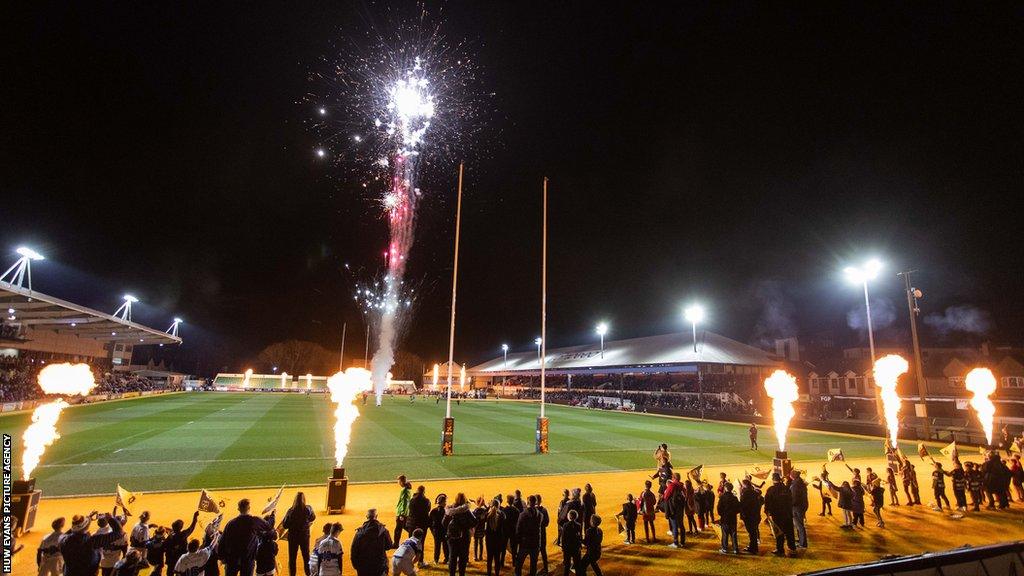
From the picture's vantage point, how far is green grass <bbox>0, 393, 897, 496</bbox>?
17828 mm

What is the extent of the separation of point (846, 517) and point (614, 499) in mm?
6083

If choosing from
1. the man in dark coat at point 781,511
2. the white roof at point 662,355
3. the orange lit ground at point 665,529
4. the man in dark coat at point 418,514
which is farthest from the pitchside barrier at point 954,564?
the white roof at point 662,355

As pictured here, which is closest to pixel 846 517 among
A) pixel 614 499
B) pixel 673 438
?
pixel 614 499

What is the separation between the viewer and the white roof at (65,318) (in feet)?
119

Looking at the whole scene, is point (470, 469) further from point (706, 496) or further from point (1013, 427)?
point (1013, 427)

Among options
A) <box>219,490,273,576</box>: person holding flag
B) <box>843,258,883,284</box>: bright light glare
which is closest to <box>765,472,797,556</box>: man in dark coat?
<box>219,490,273,576</box>: person holding flag

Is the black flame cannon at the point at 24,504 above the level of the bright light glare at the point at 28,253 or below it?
below

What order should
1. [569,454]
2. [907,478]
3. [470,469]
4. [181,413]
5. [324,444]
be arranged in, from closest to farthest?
[907,478]
[470,469]
[569,454]
[324,444]
[181,413]

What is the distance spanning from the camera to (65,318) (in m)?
46.1

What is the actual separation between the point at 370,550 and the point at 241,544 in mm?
2132

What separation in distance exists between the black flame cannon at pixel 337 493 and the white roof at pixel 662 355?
46.9 m

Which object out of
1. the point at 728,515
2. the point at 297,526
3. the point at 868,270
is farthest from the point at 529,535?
the point at 868,270

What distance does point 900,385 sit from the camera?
51344 millimetres

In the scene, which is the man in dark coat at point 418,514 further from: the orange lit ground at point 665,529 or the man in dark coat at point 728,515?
the man in dark coat at point 728,515
